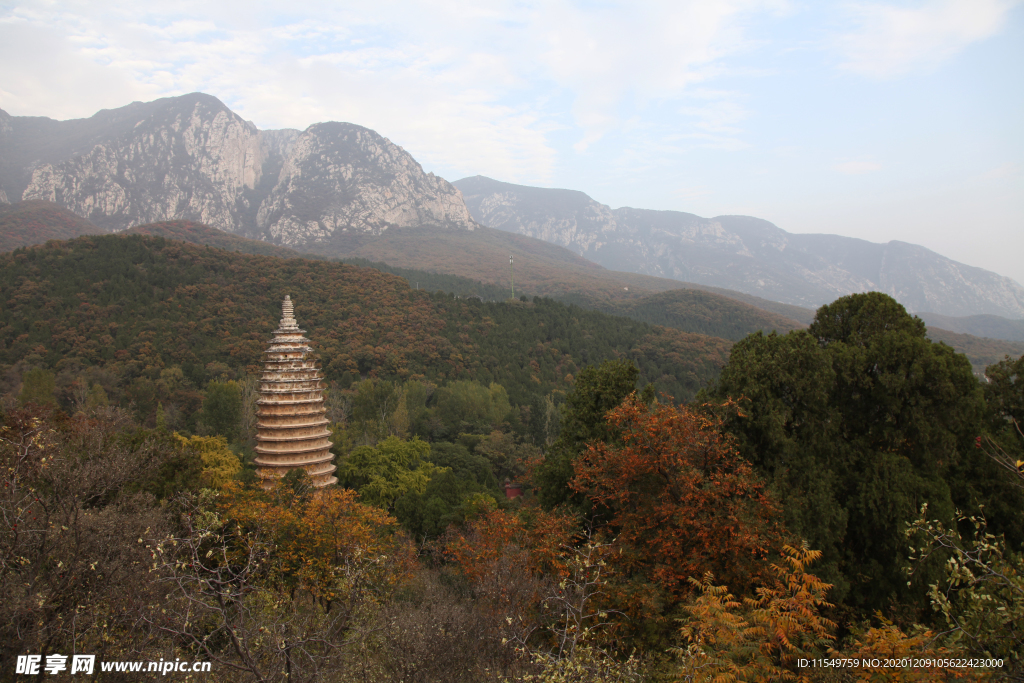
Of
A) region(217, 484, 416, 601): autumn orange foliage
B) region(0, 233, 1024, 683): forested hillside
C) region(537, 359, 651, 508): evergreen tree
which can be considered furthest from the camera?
region(537, 359, 651, 508): evergreen tree

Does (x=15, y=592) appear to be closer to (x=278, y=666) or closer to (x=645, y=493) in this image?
(x=278, y=666)

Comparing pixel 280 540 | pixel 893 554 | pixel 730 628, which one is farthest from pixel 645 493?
pixel 280 540

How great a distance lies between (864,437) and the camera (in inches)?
694

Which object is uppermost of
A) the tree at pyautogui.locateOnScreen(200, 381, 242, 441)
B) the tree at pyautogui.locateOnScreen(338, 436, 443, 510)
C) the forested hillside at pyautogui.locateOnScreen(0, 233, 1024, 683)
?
the forested hillside at pyautogui.locateOnScreen(0, 233, 1024, 683)

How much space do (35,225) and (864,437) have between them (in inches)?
6397

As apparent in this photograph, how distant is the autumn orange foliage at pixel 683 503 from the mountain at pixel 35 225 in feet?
430

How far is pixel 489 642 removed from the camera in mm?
11172

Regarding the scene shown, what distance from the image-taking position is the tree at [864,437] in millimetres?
15320

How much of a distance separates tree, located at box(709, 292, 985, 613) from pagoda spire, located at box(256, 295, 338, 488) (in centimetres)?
1648

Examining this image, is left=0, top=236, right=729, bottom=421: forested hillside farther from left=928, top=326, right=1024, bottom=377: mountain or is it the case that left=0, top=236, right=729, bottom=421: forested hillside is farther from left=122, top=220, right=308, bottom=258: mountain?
left=122, top=220, right=308, bottom=258: mountain

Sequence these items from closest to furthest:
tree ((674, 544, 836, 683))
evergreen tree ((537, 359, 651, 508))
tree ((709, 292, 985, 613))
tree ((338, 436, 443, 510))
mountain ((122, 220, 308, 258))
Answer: tree ((674, 544, 836, 683)), tree ((709, 292, 985, 613)), evergreen tree ((537, 359, 651, 508)), tree ((338, 436, 443, 510)), mountain ((122, 220, 308, 258))

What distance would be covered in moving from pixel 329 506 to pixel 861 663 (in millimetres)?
14135

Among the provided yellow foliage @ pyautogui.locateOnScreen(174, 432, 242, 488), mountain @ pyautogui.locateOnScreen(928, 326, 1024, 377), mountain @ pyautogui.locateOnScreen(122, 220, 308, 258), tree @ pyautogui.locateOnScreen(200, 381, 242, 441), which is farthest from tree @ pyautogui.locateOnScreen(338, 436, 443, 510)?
mountain @ pyautogui.locateOnScreen(122, 220, 308, 258)

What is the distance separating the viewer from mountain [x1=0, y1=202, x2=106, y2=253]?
120m
